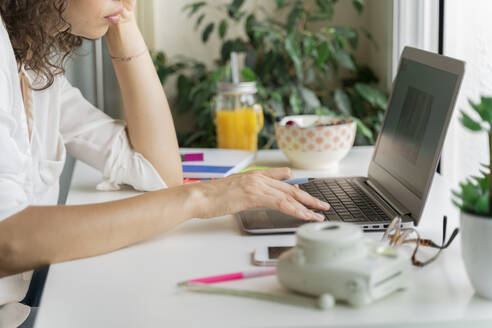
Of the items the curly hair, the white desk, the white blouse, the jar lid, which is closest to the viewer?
the white desk

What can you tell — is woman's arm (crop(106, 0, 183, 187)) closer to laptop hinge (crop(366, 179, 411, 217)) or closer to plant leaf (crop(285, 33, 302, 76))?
laptop hinge (crop(366, 179, 411, 217))

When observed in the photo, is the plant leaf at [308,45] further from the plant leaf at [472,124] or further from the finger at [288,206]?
the plant leaf at [472,124]

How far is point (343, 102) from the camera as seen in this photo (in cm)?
236

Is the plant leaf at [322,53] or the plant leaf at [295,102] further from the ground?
the plant leaf at [322,53]

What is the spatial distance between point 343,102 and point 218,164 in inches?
41.2

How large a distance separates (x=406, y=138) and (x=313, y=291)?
0.50m

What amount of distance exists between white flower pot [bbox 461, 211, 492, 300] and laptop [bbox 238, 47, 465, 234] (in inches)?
9.7

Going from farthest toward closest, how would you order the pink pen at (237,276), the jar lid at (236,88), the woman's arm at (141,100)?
the jar lid at (236,88) → the woman's arm at (141,100) → the pink pen at (237,276)

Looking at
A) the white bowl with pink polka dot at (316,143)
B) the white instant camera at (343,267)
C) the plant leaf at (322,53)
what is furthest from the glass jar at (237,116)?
the white instant camera at (343,267)

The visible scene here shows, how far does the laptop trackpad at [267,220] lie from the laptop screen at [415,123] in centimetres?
20

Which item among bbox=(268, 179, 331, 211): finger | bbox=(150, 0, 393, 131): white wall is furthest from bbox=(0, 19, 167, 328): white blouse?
bbox=(150, 0, 393, 131): white wall

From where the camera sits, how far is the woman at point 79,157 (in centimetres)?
84

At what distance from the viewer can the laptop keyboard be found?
39.3 inches

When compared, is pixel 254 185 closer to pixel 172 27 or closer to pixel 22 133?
pixel 22 133
